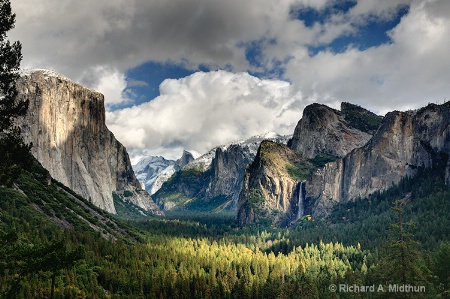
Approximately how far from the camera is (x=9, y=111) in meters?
42.5

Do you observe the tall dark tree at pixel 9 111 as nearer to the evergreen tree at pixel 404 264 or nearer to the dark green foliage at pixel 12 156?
the dark green foliage at pixel 12 156

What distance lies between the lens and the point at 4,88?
42.9 metres

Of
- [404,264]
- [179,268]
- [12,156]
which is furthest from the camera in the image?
[179,268]

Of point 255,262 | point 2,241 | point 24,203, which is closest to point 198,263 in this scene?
point 255,262

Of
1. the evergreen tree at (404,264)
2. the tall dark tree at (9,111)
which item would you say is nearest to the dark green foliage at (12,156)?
the tall dark tree at (9,111)

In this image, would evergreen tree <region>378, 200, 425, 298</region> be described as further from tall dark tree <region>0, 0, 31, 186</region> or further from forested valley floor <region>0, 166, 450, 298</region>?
tall dark tree <region>0, 0, 31, 186</region>

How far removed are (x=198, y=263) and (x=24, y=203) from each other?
7960cm

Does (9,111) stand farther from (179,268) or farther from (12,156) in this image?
(179,268)

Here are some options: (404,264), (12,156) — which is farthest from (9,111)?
(404,264)

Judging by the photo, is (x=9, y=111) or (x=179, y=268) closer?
(x=9, y=111)

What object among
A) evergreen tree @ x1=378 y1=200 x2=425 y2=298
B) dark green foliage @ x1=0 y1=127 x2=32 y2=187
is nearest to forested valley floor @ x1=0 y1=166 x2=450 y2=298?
evergreen tree @ x1=378 y1=200 x2=425 y2=298

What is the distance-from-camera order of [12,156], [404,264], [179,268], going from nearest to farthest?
[12,156] < [404,264] < [179,268]

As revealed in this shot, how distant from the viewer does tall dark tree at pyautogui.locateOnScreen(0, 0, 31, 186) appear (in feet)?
137

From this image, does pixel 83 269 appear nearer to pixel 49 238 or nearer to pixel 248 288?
pixel 49 238
